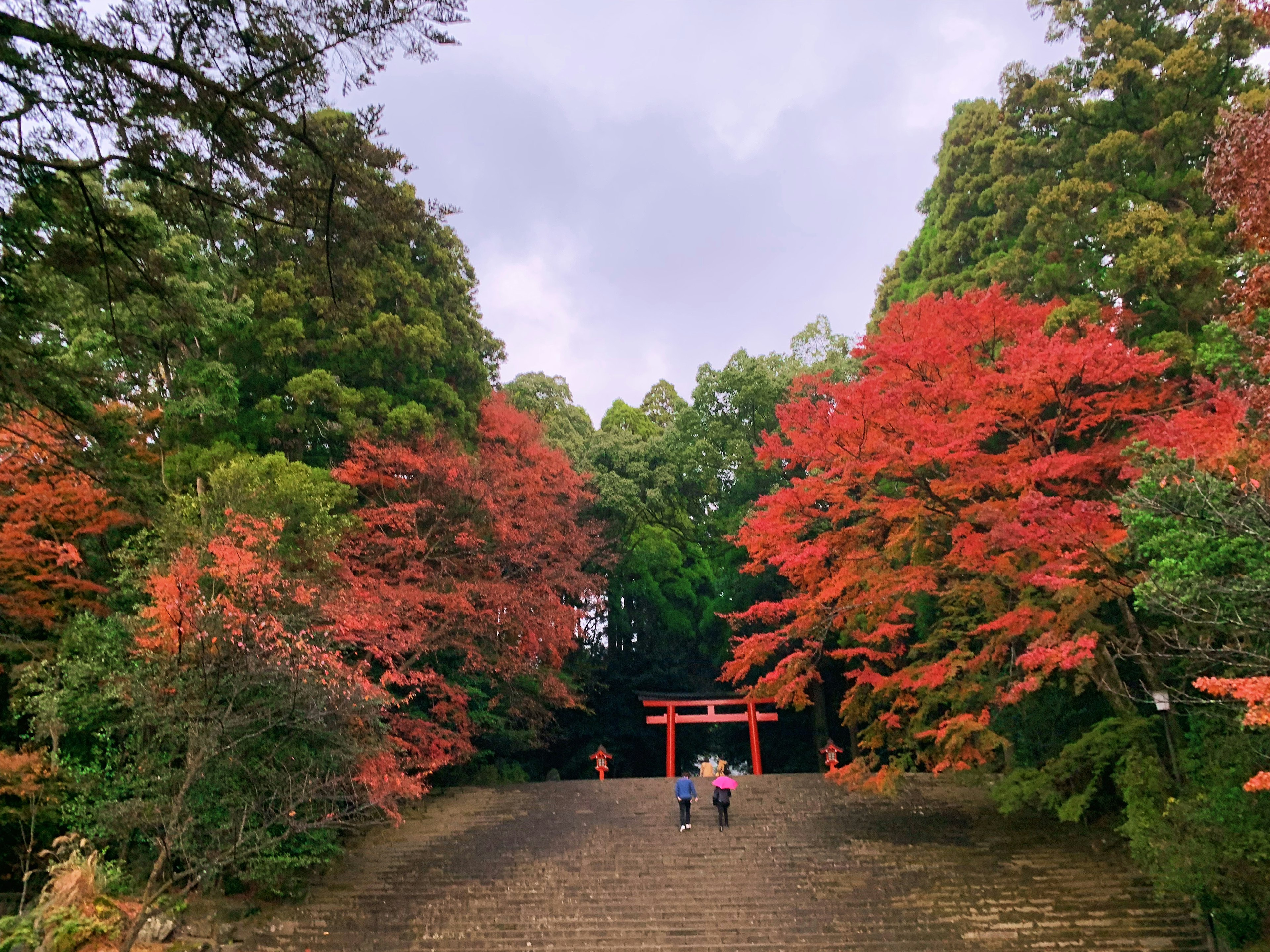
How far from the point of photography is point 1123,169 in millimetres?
11555

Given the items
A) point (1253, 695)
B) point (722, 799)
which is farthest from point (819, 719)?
point (1253, 695)

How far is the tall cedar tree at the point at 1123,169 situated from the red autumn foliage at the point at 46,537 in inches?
523

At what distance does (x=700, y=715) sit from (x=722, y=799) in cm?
674

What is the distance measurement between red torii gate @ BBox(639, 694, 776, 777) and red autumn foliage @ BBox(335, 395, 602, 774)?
11.0 feet

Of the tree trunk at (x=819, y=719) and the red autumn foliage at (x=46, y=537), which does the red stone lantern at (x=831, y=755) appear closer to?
the tree trunk at (x=819, y=719)

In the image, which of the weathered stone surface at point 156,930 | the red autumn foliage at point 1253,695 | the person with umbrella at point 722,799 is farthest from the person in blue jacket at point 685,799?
the red autumn foliage at point 1253,695

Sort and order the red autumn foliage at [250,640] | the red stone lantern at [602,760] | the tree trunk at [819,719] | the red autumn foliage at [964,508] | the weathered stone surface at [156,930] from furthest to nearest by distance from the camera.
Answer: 1. the tree trunk at [819,719]
2. the red stone lantern at [602,760]
3. the red autumn foliage at [964,508]
4. the weathered stone surface at [156,930]
5. the red autumn foliage at [250,640]

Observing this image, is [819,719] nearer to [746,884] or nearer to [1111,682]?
[746,884]

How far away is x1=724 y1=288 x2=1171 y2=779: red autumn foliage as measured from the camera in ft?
27.4

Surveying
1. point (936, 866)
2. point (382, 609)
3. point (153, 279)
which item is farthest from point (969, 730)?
point (153, 279)

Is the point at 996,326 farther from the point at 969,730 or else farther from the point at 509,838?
the point at 509,838

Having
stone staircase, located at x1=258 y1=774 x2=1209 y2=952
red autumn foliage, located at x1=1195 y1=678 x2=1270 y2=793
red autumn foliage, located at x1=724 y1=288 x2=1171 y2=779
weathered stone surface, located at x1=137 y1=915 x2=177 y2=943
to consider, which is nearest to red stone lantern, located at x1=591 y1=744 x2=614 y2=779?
stone staircase, located at x1=258 y1=774 x2=1209 y2=952

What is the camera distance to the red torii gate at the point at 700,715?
17156mm

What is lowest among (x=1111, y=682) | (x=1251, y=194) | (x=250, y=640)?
(x=1111, y=682)
